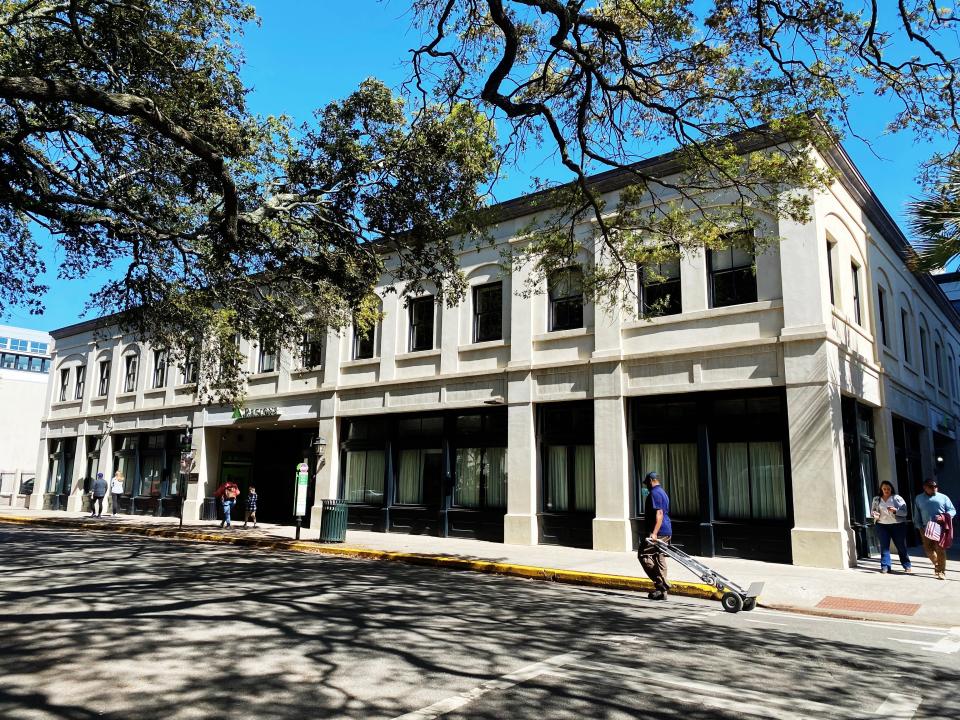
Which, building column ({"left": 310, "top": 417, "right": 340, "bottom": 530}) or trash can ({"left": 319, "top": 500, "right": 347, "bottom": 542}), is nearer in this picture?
trash can ({"left": 319, "top": 500, "right": 347, "bottom": 542})

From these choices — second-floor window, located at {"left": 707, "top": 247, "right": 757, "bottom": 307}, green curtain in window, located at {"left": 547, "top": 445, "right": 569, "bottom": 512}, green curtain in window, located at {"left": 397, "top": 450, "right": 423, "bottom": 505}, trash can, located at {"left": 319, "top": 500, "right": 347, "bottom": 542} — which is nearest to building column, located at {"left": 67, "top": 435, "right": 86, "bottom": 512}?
green curtain in window, located at {"left": 397, "top": 450, "right": 423, "bottom": 505}

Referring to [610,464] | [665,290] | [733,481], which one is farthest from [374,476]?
[733,481]

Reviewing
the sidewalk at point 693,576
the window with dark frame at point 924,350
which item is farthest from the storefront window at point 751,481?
the window with dark frame at point 924,350

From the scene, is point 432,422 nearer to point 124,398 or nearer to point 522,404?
point 522,404

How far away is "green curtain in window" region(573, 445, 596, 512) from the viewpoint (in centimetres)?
1670

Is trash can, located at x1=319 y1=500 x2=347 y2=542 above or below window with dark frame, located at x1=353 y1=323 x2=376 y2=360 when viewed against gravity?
below

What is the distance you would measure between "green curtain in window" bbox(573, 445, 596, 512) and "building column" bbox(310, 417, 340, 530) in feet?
27.2

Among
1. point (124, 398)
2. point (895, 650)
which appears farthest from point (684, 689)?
point (124, 398)

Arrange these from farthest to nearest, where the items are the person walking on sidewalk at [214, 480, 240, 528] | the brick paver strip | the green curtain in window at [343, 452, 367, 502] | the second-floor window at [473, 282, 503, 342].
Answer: the person walking on sidewalk at [214, 480, 240, 528], the green curtain in window at [343, 452, 367, 502], the second-floor window at [473, 282, 503, 342], the brick paver strip

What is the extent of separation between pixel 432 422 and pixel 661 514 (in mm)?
10792

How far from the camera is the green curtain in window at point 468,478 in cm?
1877

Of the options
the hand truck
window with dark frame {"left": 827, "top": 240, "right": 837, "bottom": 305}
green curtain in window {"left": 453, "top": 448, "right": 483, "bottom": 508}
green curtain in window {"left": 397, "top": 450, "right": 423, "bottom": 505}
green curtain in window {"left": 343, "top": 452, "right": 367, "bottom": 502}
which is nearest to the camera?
the hand truck

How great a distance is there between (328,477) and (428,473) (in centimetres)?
380

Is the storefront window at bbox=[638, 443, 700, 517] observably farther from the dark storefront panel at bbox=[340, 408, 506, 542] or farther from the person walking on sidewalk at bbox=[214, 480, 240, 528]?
the person walking on sidewalk at bbox=[214, 480, 240, 528]
